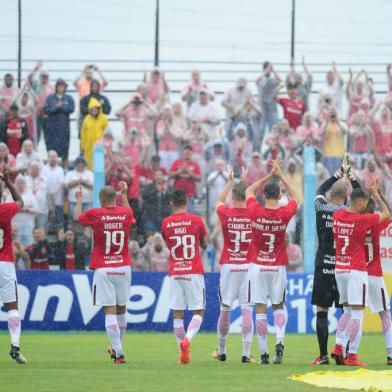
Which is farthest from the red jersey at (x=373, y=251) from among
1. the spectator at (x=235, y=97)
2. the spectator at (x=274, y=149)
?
the spectator at (x=235, y=97)

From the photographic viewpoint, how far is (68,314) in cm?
2323

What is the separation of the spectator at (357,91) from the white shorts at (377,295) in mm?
12325

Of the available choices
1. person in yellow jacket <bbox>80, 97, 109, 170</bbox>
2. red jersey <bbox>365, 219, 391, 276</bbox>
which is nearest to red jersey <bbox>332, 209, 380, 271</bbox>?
red jersey <bbox>365, 219, 391, 276</bbox>

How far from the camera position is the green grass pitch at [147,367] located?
497 inches

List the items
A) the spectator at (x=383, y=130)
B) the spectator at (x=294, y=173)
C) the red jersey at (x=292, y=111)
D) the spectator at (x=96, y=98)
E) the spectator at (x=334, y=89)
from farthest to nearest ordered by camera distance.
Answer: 1. the spectator at (x=334, y=89)
2. the red jersey at (x=292, y=111)
3. the spectator at (x=383, y=130)
4. the spectator at (x=96, y=98)
5. the spectator at (x=294, y=173)

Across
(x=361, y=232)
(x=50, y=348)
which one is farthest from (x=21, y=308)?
(x=361, y=232)

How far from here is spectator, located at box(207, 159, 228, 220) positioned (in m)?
25.0

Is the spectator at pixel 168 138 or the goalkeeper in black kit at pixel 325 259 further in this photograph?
the spectator at pixel 168 138

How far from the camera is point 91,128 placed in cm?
2647

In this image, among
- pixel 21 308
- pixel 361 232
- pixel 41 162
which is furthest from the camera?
pixel 41 162

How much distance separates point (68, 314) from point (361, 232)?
9418mm

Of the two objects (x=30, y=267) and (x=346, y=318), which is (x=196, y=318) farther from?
(x=30, y=267)

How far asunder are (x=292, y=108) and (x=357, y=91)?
1.66m

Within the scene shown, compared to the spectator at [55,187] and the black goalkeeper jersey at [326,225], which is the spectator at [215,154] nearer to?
the spectator at [55,187]
